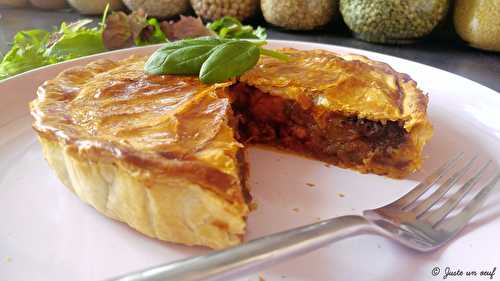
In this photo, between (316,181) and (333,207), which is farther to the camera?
(316,181)

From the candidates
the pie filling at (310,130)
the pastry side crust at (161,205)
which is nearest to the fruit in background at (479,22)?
the pie filling at (310,130)

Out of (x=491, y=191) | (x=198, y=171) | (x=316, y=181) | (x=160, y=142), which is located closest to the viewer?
(x=198, y=171)

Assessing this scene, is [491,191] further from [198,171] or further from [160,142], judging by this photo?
[160,142]

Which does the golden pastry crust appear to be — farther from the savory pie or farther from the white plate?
the white plate

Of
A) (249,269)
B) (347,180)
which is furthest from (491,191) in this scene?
(249,269)

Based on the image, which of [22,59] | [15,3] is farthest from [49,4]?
[22,59]

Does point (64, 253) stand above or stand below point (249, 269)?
below

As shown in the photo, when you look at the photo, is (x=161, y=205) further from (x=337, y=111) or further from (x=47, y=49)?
(x=47, y=49)
